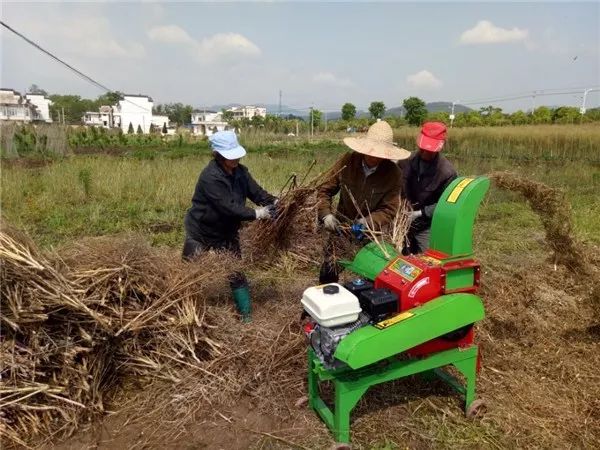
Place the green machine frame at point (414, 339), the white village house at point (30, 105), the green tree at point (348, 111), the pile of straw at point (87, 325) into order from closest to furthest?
the green machine frame at point (414, 339) → the pile of straw at point (87, 325) → the green tree at point (348, 111) → the white village house at point (30, 105)

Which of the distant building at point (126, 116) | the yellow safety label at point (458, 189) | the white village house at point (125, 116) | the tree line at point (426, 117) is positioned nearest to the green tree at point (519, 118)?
the tree line at point (426, 117)

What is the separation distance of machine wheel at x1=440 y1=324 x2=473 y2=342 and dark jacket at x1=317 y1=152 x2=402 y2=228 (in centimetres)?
106

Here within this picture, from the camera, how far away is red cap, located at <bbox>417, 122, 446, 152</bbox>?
3.69 metres

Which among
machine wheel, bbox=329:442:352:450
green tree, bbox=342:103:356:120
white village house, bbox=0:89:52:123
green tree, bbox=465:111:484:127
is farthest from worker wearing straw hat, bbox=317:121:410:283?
white village house, bbox=0:89:52:123

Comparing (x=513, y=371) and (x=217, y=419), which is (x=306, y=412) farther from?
(x=513, y=371)

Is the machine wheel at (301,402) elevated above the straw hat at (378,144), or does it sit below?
below

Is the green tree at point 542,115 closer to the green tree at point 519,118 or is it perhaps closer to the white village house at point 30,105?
the green tree at point 519,118

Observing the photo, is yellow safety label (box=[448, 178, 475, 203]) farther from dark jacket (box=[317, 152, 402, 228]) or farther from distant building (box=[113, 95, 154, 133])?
distant building (box=[113, 95, 154, 133])

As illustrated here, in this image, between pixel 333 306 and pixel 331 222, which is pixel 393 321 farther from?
pixel 331 222

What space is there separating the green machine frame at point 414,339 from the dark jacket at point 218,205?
4.43ft

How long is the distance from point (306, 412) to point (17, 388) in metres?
1.61

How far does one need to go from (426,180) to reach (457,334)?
1664 millimetres

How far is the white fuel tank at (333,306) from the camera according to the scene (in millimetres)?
2258

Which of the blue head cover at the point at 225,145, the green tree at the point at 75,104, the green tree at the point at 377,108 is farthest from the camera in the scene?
the green tree at the point at 75,104
